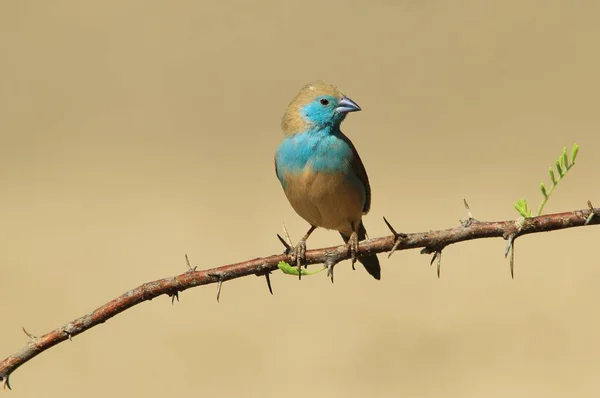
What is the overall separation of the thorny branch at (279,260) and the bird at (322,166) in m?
2.03

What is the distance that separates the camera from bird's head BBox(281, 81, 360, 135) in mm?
6043

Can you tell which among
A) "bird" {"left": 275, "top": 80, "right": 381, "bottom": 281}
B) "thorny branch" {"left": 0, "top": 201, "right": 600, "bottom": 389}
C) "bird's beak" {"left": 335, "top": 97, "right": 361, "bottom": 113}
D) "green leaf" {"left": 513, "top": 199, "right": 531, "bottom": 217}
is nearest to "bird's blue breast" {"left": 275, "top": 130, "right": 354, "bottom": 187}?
"bird" {"left": 275, "top": 80, "right": 381, "bottom": 281}

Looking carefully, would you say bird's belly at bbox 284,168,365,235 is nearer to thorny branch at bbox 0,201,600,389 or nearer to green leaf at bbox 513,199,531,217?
thorny branch at bbox 0,201,600,389

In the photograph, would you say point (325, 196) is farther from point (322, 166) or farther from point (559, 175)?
point (559, 175)

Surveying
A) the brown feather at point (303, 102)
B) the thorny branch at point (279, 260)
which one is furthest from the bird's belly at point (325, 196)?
the thorny branch at point (279, 260)

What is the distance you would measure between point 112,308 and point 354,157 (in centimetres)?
302

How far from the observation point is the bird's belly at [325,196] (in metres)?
5.71

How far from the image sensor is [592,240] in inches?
483

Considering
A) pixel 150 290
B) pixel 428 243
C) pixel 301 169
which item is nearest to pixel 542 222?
pixel 428 243

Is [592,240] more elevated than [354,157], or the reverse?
[354,157]

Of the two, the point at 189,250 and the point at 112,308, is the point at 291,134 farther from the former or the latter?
the point at 189,250

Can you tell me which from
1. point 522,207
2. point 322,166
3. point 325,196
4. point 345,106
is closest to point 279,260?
point 522,207

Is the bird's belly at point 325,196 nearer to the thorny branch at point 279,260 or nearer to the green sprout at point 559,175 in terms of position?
the thorny branch at point 279,260

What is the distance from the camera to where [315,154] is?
230 inches
